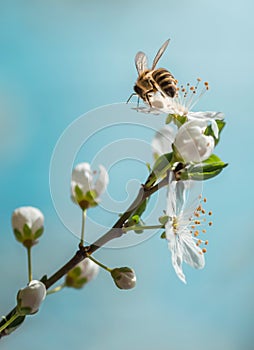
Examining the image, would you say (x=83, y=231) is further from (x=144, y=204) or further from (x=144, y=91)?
(x=144, y=91)

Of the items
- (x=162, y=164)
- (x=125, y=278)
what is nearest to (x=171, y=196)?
(x=162, y=164)

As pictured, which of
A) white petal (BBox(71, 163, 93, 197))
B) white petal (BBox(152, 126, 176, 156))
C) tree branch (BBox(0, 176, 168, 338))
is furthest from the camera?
white petal (BBox(71, 163, 93, 197))

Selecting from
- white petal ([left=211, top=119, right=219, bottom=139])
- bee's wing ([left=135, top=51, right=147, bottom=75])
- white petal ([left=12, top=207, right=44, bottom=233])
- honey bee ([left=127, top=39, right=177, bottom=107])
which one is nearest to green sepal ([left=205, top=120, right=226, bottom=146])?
white petal ([left=211, top=119, right=219, bottom=139])

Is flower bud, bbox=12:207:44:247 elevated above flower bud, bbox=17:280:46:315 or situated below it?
above

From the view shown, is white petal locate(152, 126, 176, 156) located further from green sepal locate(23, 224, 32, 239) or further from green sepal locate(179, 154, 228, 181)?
green sepal locate(23, 224, 32, 239)

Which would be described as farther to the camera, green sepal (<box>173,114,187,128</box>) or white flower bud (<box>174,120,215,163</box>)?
green sepal (<box>173,114,187,128</box>)

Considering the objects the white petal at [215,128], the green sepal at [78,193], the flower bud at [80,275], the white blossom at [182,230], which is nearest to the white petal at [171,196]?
the white blossom at [182,230]

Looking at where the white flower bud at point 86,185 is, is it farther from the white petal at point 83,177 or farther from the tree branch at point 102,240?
the tree branch at point 102,240
